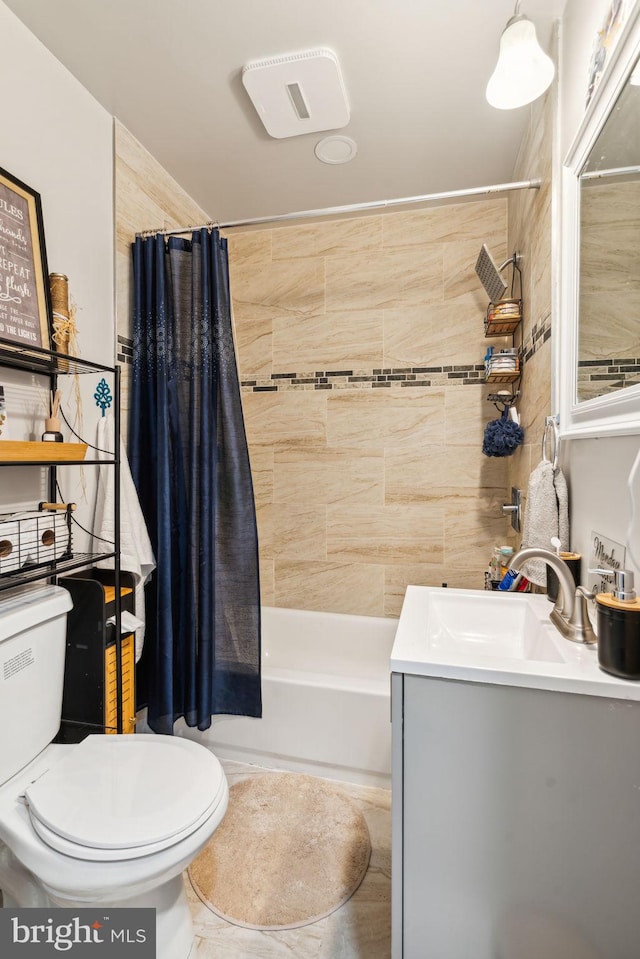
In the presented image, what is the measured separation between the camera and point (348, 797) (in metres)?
1.79

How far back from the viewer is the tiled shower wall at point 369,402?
241 centimetres

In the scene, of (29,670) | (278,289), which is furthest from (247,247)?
(29,670)

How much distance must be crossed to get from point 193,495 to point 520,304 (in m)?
1.58

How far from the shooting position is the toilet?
101 centimetres

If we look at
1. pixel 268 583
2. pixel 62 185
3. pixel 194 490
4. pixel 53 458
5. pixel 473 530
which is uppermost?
pixel 62 185

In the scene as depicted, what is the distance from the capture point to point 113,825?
1.05 m

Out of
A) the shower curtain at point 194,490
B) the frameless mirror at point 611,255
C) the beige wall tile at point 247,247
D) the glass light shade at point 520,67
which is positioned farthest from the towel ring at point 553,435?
the beige wall tile at point 247,247

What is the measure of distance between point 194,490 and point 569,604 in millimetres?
1352

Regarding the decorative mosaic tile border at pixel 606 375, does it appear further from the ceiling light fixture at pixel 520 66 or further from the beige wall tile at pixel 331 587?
the beige wall tile at pixel 331 587

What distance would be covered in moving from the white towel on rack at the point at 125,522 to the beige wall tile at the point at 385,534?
108cm

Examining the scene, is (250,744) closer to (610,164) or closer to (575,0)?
(610,164)

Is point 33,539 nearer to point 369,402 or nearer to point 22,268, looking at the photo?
point 22,268

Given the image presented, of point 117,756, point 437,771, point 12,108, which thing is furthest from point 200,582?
point 12,108

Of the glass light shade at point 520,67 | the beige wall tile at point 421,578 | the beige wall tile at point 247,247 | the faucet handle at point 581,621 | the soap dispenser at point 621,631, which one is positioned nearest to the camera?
the soap dispenser at point 621,631
